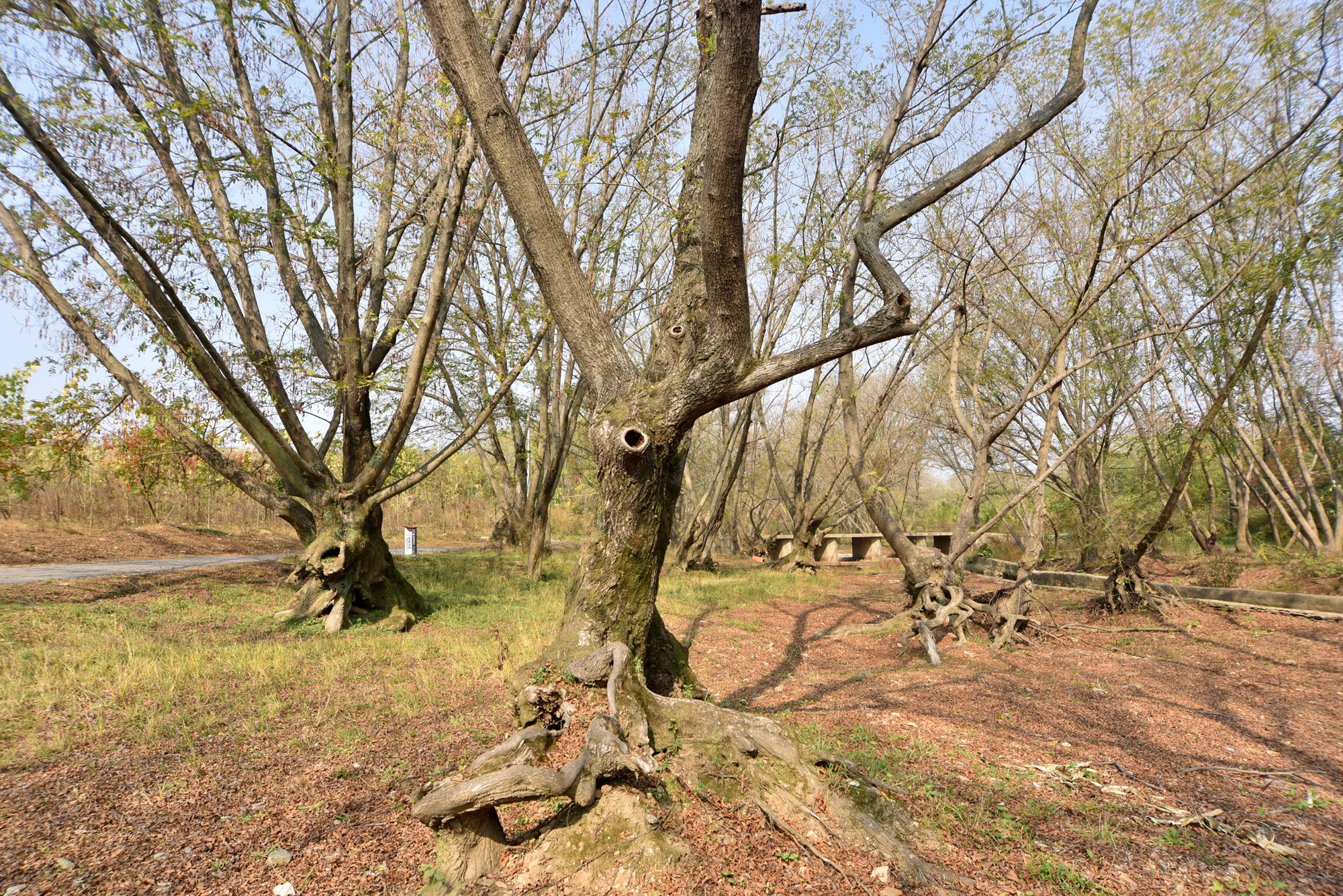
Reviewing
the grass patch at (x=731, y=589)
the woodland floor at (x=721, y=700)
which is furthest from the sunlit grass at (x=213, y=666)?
the grass patch at (x=731, y=589)

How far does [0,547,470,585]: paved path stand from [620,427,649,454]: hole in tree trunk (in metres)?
9.94

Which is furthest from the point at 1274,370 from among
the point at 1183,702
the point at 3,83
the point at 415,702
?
the point at 3,83

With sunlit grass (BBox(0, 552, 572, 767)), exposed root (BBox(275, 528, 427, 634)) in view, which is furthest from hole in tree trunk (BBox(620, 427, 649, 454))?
→ exposed root (BBox(275, 528, 427, 634))

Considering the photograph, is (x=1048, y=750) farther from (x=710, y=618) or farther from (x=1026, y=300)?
(x=1026, y=300)

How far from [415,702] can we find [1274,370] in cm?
1500

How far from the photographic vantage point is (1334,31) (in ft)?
24.4

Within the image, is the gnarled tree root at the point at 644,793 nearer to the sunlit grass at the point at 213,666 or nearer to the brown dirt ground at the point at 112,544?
the sunlit grass at the point at 213,666

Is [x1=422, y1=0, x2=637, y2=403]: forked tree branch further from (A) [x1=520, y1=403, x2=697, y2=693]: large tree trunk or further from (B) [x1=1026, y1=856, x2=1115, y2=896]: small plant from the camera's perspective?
(B) [x1=1026, y1=856, x2=1115, y2=896]: small plant

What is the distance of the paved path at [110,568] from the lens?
915cm

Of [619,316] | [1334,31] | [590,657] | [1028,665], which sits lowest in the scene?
[1028,665]

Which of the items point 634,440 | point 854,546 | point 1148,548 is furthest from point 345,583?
point 854,546

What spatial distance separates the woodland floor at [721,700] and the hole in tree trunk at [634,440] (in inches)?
73.8

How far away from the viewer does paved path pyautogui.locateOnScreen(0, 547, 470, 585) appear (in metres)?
9.15

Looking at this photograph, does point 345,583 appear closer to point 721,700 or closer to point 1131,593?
point 721,700
